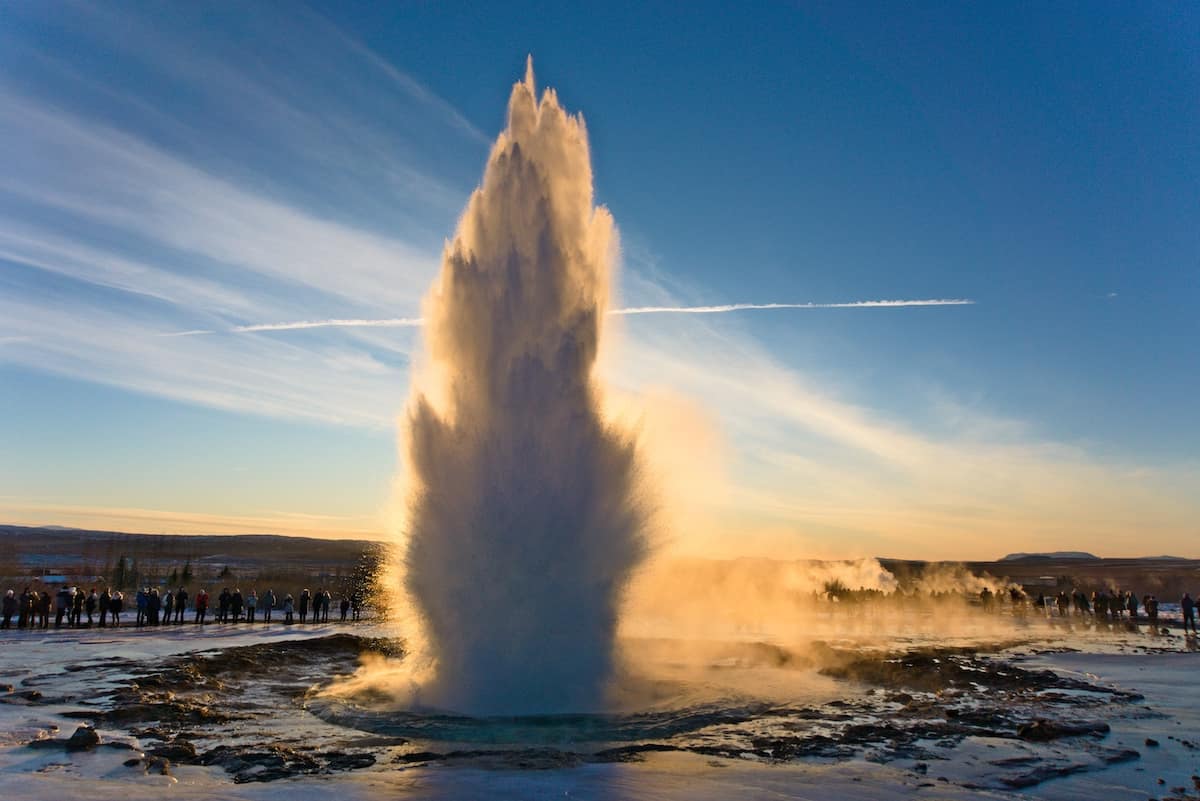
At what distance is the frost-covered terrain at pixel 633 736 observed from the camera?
816 cm

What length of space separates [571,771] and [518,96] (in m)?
13.0

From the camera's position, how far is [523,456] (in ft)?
45.5

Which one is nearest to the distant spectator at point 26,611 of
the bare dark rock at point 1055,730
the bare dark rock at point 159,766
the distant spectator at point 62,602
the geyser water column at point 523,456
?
the distant spectator at point 62,602

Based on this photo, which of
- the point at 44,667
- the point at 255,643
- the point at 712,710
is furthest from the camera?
the point at 255,643

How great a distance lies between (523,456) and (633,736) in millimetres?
5024

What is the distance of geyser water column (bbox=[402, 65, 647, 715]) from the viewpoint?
1296 centimetres

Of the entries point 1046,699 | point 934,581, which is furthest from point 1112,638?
point 934,581

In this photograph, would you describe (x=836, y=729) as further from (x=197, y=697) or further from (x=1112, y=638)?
(x=1112, y=638)

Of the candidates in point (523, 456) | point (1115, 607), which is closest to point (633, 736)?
point (523, 456)

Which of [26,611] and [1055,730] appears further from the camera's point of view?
[26,611]

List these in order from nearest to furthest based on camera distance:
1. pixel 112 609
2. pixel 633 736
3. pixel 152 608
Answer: pixel 633 736, pixel 152 608, pixel 112 609

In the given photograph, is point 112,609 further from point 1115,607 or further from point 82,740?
point 1115,607

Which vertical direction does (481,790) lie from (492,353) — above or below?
below

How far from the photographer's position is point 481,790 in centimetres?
782
